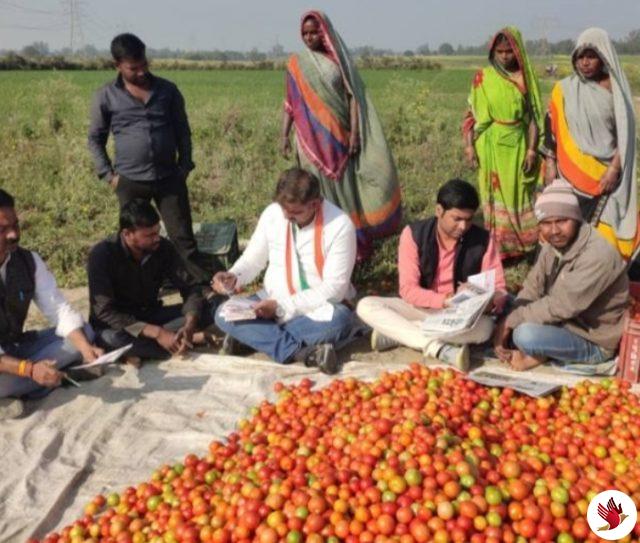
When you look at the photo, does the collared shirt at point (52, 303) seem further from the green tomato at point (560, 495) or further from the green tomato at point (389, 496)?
the green tomato at point (560, 495)

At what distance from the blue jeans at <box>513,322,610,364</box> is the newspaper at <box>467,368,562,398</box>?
30 cm

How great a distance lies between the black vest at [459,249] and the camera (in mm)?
4801

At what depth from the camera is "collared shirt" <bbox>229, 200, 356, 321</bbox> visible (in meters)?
4.87

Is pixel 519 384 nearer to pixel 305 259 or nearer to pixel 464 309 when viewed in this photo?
pixel 464 309

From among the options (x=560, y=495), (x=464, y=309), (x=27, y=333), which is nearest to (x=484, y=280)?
(x=464, y=309)

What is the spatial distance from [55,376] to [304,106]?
334cm

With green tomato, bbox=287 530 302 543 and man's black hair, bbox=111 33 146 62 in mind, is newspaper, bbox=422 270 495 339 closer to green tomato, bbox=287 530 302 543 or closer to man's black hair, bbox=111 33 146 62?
green tomato, bbox=287 530 302 543

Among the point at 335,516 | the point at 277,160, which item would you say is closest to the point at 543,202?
the point at 335,516

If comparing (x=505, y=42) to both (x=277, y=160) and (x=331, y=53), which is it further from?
(x=277, y=160)

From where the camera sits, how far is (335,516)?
2.71 meters

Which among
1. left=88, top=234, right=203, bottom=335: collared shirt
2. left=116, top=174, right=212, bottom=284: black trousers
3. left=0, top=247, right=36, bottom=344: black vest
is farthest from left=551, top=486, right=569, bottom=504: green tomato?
left=116, top=174, right=212, bottom=284: black trousers

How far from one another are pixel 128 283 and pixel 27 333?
72 cm

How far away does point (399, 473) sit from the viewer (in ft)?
9.37

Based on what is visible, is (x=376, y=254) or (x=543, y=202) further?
(x=376, y=254)
